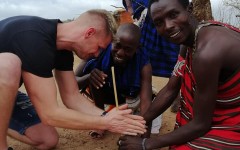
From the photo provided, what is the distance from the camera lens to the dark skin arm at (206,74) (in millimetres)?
1883

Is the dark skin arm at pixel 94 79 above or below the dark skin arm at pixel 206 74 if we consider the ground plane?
below

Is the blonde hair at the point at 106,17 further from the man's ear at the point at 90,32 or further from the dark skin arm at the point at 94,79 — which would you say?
the dark skin arm at the point at 94,79

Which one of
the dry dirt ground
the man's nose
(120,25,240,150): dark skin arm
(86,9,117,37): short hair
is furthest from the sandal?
the man's nose

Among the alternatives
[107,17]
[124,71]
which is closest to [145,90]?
[124,71]

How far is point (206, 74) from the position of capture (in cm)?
191

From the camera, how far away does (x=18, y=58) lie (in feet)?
7.33

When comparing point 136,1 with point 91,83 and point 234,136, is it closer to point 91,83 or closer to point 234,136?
point 91,83

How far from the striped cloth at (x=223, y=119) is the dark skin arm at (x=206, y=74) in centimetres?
5

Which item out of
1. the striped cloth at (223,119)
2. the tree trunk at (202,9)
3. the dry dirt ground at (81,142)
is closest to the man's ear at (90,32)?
the striped cloth at (223,119)

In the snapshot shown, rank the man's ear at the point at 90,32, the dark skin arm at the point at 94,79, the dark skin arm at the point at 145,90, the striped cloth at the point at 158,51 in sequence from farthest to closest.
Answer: the striped cloth at the point at 158,51
the dark skin arm at the point at 94,79
the dark skin arm at the point at 145,90
the man's ear at the point at 90,32

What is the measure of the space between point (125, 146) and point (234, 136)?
2.25 ft

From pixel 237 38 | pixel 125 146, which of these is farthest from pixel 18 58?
pixel 237 38

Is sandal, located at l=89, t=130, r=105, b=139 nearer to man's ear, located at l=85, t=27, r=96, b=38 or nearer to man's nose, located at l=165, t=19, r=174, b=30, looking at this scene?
man's ear, located at l=85, t=27, r=96, b=38

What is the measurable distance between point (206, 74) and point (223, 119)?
1.26ft
